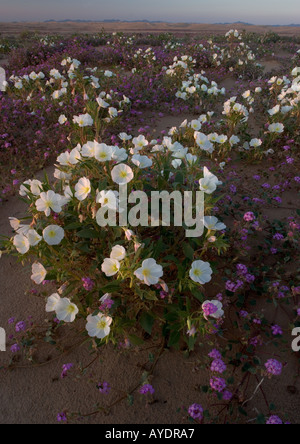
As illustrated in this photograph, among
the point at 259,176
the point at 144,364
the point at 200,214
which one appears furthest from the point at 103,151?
the point at 259,176

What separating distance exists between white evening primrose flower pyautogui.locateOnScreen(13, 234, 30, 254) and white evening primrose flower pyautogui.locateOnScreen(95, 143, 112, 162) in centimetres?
65

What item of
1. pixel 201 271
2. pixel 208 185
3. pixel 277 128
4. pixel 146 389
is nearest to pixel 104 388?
pixel 146 389

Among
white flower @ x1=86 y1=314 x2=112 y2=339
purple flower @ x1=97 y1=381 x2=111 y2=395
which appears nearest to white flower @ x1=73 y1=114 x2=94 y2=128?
white flower @ x1=86 y1=314 x2=112 y2=339

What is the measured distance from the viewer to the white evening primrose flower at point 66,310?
175 cm

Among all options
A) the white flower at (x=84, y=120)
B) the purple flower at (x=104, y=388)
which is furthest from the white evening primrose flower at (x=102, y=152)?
the purple flower at (x=104, y=388)

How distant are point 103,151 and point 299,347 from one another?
1.85 meters

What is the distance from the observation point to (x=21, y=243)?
5.87ft

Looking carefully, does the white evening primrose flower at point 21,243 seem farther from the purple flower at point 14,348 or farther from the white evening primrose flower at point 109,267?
the purple flower at point 14,348

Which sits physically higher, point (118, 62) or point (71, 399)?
point (118, 62)

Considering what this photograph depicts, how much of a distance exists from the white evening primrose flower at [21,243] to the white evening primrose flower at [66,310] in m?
0.37

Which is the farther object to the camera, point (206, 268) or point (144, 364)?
point (144, 364)
